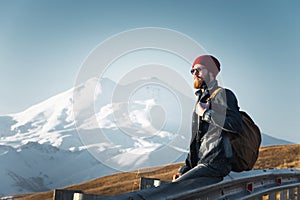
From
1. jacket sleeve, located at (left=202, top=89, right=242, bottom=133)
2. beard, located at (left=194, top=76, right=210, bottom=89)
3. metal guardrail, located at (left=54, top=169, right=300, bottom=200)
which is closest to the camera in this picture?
metal guardrail, located at (left=54, top=169, right=300, bottom=200)

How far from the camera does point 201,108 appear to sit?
408 centimetres

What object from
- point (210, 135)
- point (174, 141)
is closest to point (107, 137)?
point (174, 141)

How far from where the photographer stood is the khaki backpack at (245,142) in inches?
166

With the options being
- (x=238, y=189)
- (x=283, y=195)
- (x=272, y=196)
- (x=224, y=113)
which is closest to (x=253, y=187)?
(x=238, y=189)

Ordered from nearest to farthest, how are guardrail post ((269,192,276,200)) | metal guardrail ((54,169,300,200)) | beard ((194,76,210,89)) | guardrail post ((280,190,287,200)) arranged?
metal guardrail ((54,169,300,200)) → beard ((194,76,210,89)) → guardrail post ((269,192,276,200)) → guardrail post ((280,190,287,200))

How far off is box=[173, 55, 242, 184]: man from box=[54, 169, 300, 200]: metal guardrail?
166mm

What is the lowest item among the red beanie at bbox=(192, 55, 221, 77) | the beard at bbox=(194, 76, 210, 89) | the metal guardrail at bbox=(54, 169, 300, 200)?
the metal guardrail at bbox=(54, 169, 300, 200)

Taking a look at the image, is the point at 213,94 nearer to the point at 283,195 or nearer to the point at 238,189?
the point at 238,189

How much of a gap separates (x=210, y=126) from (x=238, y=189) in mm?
1452

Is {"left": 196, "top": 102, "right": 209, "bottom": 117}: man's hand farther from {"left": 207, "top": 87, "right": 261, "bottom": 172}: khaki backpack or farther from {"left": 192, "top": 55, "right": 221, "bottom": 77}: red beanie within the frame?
{"left": 192, "top": 55, "right": 221, "bottom": 77}: red beanie

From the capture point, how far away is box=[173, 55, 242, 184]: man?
407cm

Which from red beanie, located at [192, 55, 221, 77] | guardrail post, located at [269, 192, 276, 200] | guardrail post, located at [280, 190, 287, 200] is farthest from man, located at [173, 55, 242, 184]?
guardrail post, located at [280, 190, 287, 200]

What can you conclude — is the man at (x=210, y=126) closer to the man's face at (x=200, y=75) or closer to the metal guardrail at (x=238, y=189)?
the man's face at (x=200, y=75)

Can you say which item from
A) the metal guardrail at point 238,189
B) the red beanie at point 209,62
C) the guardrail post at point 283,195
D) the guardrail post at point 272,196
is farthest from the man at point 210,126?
the guardrail post at point 283,195
